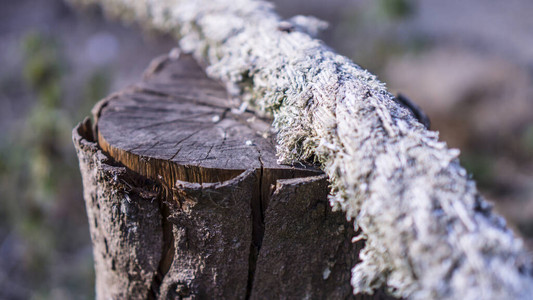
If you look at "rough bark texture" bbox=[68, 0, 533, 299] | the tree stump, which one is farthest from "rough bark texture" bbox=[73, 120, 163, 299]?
"rough bark texture" bbox=[68, 0, 533, 299]

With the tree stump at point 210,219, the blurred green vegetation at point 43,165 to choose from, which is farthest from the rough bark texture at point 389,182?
the blurred green vegetation at point 43,165

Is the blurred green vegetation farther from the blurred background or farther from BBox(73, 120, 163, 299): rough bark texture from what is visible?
BBox(73, 120, 163, 299): rough bark texture

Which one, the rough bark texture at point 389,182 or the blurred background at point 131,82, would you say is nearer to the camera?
the rough bark texture at point 389,182

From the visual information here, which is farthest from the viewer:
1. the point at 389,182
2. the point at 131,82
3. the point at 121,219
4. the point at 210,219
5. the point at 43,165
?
the point at 131,82

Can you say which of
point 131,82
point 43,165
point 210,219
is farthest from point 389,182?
point 131,82

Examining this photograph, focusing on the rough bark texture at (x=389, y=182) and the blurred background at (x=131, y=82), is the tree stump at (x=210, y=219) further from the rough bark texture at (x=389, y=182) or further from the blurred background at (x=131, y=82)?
the blurred background at (x=131, y=82)

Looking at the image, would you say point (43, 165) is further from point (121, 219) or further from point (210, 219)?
point (210, 219)

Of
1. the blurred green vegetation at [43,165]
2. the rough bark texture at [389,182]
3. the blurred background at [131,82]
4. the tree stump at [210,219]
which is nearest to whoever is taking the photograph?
the rough bark texture at [389,182]
